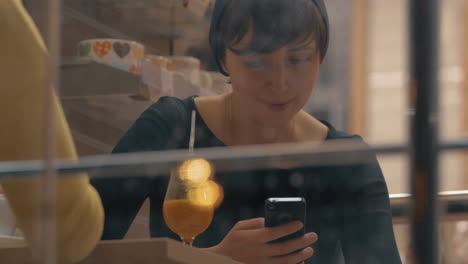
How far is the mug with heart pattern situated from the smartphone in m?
0.37

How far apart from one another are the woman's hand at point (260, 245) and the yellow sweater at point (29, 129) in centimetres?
20

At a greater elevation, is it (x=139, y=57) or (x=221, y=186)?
(x=139, y=57)

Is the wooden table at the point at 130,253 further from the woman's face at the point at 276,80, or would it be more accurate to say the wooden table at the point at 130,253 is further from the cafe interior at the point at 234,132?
the woman's face at the point at 276,80

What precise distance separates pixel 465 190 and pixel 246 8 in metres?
0.39

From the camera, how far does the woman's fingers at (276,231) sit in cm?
66

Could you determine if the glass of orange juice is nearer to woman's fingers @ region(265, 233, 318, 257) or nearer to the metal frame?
woman's fingers @ region(265, 233, 318, 257)

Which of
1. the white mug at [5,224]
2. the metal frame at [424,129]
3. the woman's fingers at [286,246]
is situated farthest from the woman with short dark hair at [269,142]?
the metal frame at [424,129]

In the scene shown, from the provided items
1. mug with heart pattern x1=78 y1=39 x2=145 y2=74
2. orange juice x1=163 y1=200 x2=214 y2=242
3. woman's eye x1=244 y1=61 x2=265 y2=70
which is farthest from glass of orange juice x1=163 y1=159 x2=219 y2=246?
mug with heart pattern x1=78 y1=39 x2=145 y2=74

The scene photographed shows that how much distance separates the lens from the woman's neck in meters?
0.72

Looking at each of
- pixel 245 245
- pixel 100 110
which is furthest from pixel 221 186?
pixel 100 110

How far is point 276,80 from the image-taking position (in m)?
0.71

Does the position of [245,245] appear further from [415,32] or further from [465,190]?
[415,32]

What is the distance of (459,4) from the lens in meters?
0.62

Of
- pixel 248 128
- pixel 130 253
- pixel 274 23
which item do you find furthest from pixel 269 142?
pixel 130 253
